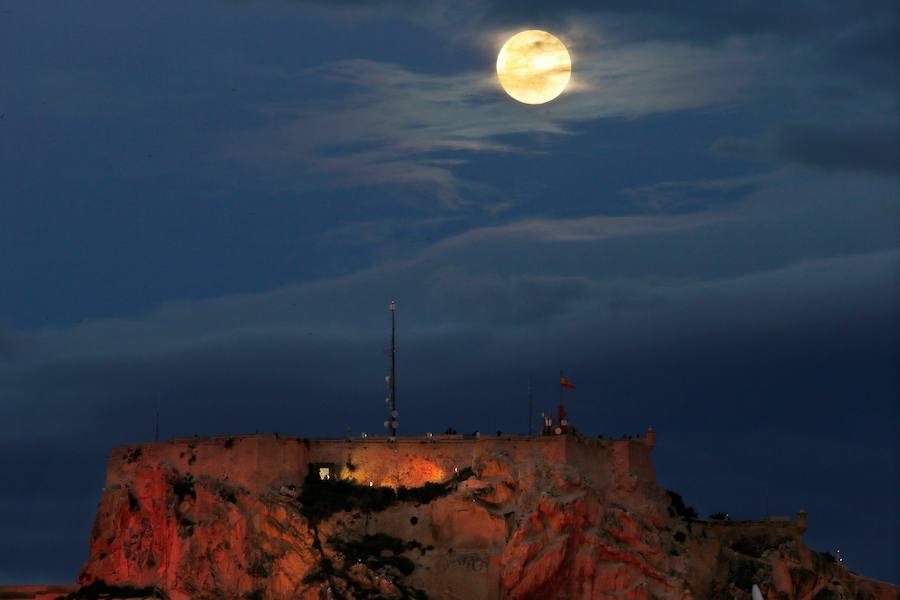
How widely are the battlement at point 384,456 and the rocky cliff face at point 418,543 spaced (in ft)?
1.96

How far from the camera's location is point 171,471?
114188 millimetres

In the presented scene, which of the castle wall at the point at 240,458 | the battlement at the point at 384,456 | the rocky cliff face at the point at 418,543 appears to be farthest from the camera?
the castle wall at the point at 240,458

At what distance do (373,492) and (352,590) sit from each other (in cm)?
870

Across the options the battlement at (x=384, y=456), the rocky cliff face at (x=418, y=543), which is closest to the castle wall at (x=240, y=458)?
the battlement at (x=384, y=456)

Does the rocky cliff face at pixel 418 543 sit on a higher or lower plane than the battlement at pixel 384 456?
lower

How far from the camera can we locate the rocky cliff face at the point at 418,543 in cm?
10750

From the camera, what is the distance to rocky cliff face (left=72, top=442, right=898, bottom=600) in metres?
108

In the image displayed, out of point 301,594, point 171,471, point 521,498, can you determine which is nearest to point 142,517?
point 171,471

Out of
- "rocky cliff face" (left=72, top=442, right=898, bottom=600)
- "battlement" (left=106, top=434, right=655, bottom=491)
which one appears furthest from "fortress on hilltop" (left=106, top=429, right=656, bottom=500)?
"rocky cliff face" (left=72, top=442, right=898, bottom=600)

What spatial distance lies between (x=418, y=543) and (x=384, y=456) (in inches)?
240

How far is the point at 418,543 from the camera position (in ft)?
363

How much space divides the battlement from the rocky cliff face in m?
0.60

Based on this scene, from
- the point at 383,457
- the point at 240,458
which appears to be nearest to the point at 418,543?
the point at 383,457

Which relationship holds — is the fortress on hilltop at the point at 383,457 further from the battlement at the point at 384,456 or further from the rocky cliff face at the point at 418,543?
the rocky cliff face at the point at 418,543
